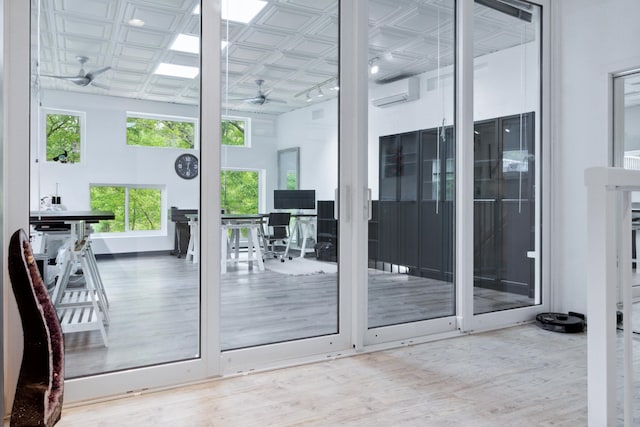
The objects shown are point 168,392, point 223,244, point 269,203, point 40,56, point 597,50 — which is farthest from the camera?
point 597,50

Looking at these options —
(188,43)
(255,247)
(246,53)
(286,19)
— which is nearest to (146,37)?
(188,43)

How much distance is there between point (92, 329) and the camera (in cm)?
251

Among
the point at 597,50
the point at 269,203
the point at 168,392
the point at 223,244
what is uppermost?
the point at 597,50

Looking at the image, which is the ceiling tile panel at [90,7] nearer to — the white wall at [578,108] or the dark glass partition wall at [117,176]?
the dark glass partition wall at [117,176]

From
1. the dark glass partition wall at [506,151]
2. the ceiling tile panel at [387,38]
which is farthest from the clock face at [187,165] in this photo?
the dark glass partition wall at [506,151]

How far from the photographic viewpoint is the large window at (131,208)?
2492 millimetres

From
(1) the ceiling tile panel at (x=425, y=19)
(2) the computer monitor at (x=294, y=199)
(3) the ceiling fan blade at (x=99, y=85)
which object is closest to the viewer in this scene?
(3) the ceiling fan blade at (x=99, y=85)

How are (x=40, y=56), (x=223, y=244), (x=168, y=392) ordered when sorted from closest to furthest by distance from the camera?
(x=40, y=56)
(x=168, y=392)
(x=223, y=244)

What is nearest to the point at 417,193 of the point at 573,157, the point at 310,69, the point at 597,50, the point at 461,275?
the point at 461,275

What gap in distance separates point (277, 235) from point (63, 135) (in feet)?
4.27

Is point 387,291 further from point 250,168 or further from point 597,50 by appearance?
point 597,50

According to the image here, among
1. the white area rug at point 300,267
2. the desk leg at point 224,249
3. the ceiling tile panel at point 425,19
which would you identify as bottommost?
the white area rug at point 300,267

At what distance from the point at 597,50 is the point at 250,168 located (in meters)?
3.03

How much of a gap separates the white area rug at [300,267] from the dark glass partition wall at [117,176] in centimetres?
52
